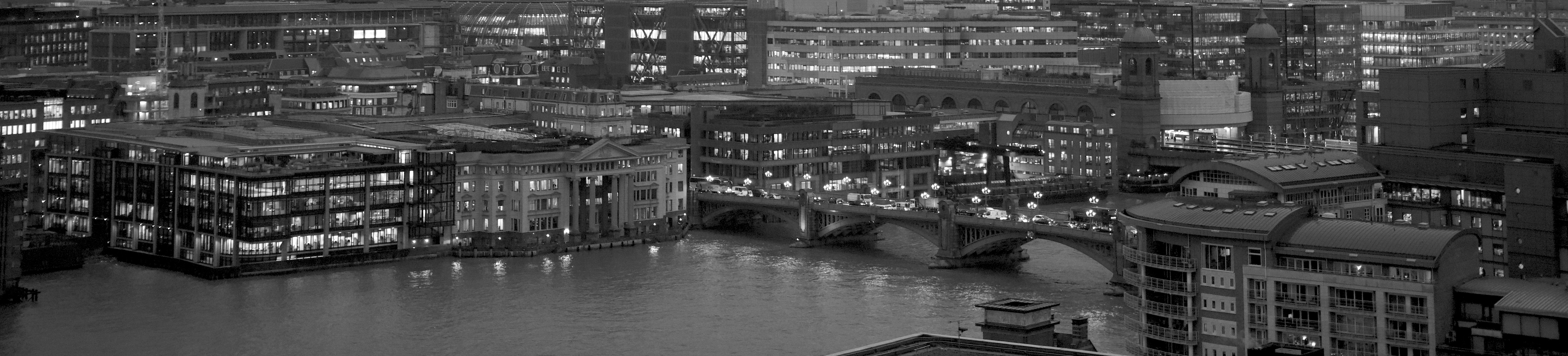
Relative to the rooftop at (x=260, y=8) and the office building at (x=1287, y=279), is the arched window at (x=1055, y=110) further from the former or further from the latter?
the office building at (x=1287, y=279)

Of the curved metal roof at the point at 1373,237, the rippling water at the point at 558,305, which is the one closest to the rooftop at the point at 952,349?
the curved metal roof at the point at 1373,237

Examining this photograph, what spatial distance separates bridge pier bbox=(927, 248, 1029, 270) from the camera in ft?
301

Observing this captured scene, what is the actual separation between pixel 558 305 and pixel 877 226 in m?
27.5

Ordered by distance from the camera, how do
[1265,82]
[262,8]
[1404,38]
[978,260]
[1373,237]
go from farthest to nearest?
[1404,38] → [262,8] → [1265,82] → [978,260] → [1373,237]

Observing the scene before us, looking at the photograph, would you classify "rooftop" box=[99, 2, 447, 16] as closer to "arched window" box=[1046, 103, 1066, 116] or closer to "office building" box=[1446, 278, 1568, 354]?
"arched window" box=[1046, 103, 1066, 116]

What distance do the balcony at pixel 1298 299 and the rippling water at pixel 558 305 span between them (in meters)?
13.4

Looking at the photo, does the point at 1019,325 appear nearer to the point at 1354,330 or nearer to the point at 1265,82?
the point at 1354,330

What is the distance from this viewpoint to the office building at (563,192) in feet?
321

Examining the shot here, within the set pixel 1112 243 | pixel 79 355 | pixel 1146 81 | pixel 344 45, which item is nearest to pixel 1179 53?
pixel 1146 81

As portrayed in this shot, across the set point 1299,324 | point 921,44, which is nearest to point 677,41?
point 921,44

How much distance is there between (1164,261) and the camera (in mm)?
56844

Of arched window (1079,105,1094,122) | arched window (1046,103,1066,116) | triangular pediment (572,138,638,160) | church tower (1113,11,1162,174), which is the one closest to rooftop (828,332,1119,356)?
triangular pediment (572,138,638,160)

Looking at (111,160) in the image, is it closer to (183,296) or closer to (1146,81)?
(183,296)

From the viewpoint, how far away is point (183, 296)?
8238 centimetres
